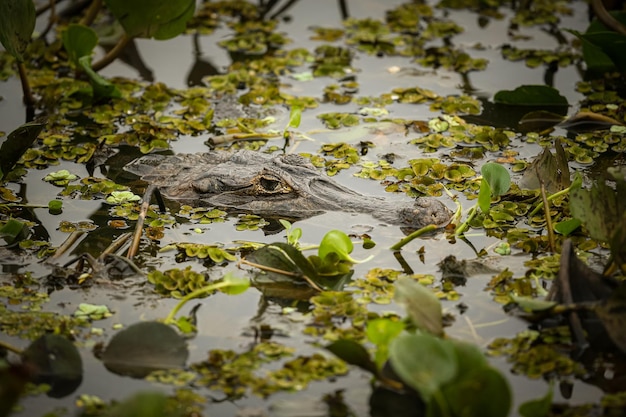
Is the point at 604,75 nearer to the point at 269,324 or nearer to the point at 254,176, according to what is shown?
the point at 254,176

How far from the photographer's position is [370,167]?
472cm

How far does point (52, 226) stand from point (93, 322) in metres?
1.00

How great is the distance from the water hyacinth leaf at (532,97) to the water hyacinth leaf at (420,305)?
9.02 feet

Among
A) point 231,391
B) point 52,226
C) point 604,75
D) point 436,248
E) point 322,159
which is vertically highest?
point 604,75

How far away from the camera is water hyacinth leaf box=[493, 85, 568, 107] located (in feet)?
17.4

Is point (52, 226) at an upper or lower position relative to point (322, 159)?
lower

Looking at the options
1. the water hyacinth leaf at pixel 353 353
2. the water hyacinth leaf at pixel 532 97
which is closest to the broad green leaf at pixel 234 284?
the water hyacinth leaf at pixel 353 353

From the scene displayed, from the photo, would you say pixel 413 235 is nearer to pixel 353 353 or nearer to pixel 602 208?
pixel 602 208

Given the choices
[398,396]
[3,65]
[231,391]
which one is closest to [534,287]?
[398,396]

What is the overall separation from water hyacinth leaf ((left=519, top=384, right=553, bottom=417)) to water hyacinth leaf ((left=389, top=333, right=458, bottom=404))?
0.28 m

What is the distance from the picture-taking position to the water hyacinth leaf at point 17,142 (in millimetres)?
4027

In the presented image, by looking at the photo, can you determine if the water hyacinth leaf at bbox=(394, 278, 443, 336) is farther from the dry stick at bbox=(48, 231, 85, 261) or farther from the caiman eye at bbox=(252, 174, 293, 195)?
the dry stick at bbox=(48, 231, 85, 261)

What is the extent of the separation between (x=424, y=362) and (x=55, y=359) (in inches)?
54.4

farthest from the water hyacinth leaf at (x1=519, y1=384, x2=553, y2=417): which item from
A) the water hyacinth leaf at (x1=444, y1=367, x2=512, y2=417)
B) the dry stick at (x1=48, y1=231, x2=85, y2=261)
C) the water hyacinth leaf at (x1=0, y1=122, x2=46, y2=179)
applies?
the water hyacinth leaf at (x1=0, y1=122, x2=46, y2=179)
